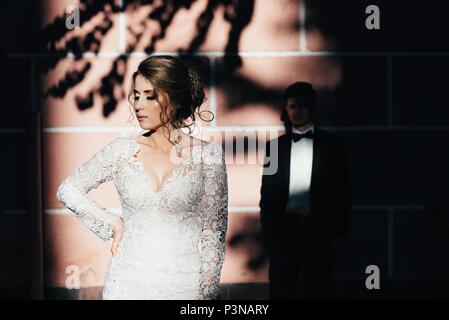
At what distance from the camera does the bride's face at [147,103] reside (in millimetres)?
3524

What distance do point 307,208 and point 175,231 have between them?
81.2 inches

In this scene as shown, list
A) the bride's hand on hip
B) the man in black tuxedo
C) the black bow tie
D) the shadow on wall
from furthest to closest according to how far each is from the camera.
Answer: the shadow on wall < the black bow tie < the man in black tuxedo < the bride's hand on hip

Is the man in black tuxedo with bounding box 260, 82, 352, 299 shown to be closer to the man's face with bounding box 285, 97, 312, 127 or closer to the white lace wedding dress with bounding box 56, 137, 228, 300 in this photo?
the man's face with bounding box 285, 97, 312, 127

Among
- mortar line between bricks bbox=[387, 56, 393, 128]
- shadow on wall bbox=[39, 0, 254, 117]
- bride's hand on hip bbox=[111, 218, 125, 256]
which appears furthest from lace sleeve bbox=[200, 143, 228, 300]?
mortar line between bricks bbox=[387, 56, 393, 128]

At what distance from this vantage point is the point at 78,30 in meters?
6.30

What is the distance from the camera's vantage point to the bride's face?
3.52 meters

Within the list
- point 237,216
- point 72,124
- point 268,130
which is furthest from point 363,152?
point 72,124

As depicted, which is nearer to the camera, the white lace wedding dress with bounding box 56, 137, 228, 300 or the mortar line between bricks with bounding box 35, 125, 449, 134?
the white lace wedding dress with bounding box 56, 137, 228, 300

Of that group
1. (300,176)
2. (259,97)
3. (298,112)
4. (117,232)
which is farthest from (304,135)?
(117,232)

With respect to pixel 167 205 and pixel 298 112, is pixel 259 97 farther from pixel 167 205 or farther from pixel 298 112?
pixel 167 205

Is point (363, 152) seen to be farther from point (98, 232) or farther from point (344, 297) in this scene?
point (98, 232)

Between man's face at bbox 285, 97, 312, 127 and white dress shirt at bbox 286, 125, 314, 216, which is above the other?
man's face at bbox 285, 97, 312, 127

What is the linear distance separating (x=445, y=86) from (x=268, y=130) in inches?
71.6
